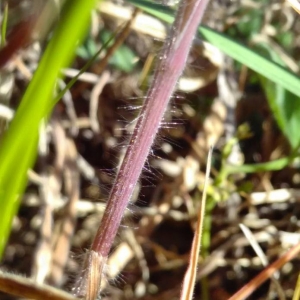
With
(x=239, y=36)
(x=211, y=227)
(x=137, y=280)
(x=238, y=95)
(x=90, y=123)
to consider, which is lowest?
(x=137, y=280)

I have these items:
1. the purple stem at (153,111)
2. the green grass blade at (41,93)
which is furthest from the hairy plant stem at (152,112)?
the green grass blade at (41,93)

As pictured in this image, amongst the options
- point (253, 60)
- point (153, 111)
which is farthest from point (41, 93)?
point (253, 60)

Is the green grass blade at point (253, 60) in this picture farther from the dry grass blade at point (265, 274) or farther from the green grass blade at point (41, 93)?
the green grass blade at point (41, 93)

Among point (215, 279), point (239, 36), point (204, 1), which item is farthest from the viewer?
point (239, 36)

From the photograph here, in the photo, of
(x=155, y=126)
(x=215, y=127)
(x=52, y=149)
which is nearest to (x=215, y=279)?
(x=215, y=127)

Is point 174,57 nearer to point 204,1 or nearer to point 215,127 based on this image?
point 204,1

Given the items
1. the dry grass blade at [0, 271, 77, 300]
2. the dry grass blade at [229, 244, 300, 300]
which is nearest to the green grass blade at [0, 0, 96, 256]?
the dry grass blade at [0, 271, 77, 300]

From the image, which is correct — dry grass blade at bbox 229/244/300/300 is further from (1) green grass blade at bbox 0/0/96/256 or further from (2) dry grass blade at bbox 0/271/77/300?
(1) green grass blade at bbox 0/0/96/256
